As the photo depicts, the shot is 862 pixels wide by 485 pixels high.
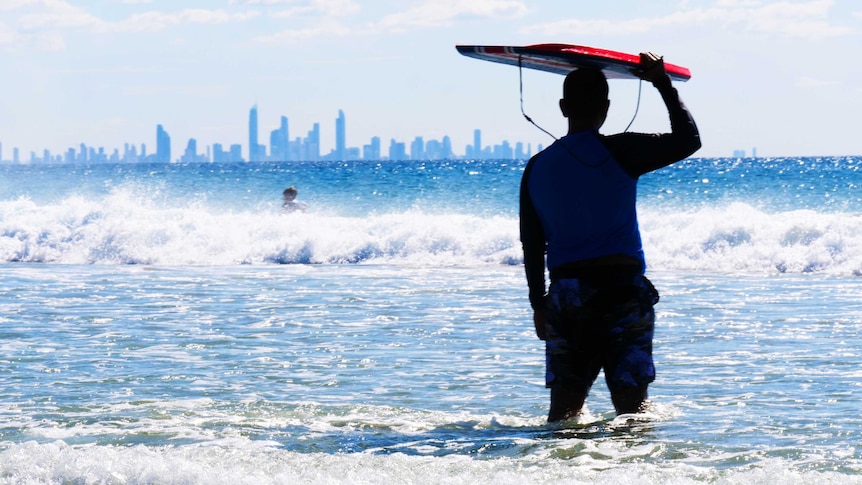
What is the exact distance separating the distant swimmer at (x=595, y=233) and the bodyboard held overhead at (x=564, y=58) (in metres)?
0.07

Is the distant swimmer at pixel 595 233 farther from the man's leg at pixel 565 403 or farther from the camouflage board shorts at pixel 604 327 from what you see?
the man's leg at pixel 565 403

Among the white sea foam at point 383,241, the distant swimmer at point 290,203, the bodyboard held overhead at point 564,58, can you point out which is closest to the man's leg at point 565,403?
the bodyboard held overhead at point 564,58

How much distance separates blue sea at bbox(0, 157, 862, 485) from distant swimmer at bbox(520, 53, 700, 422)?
478 millimetres

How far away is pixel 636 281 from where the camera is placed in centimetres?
496

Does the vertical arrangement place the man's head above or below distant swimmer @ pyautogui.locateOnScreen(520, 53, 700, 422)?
above

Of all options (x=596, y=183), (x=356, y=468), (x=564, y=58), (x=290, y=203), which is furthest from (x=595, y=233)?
(x=290, y=203)

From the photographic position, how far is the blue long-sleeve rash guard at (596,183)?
477 centimetres

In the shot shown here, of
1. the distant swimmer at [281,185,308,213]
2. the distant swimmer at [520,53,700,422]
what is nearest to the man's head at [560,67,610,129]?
the distant swimmer at [520,53,700,422]

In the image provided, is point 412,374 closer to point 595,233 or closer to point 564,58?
point 595,233

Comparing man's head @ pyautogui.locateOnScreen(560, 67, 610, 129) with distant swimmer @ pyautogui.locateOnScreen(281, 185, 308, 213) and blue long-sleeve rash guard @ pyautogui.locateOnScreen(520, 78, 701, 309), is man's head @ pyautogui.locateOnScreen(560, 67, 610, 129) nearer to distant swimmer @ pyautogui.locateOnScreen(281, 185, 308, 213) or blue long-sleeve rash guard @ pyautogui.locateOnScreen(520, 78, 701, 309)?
blue long-sleeve rash guard @ pyautogui.locateOnScreen(520, 78, 701, 309)

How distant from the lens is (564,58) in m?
4.98

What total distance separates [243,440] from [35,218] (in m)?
22.4

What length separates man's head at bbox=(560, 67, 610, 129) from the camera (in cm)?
497

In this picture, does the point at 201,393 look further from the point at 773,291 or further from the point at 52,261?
the point at 52,261
